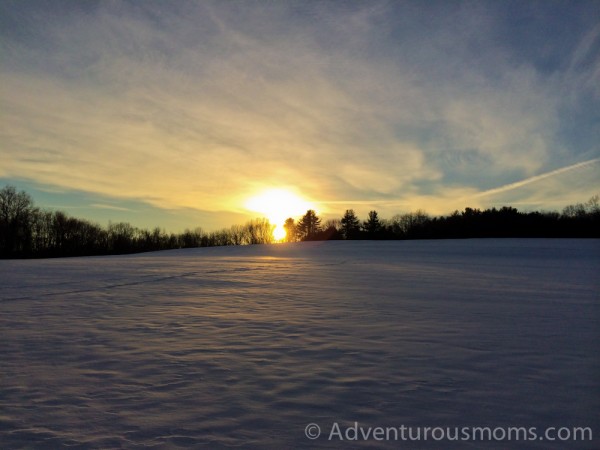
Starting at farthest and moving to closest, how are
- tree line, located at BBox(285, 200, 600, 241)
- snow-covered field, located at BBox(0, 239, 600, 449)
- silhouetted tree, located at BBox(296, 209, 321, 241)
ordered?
1. silhouetted tree, located at BBox(296, 209, 321, 241)
2. tree line, located at BBox(285, 200, 600, 241)
3. snow-covered field, located at BBox(0, 239, 600, 449)

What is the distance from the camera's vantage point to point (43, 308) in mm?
8641

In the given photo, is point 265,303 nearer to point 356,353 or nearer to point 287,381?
point 356,353

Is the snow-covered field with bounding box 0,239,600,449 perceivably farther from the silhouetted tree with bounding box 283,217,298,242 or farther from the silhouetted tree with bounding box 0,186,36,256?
the silhouetted tree with bounding box 283,217,298,242

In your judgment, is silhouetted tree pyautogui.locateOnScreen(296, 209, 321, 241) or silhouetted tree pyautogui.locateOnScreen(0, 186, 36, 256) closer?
silhouetted tree pyautogui.locateOnScreen(0, 186, 36, 256)

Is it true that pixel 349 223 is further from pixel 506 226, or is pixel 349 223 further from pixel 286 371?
pixel 286 371

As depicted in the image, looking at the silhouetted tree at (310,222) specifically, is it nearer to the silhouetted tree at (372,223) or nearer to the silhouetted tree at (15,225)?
the silhouetted tree at (372,223)

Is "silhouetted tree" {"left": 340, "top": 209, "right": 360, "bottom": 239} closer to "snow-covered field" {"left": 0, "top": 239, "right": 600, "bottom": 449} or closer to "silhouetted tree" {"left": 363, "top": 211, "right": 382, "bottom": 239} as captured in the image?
"silhouetted tree" {"left": 363, "top": 211, "right": 382, "bottom": 239}

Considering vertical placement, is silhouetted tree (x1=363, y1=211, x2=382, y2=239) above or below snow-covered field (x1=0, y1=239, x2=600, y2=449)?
above

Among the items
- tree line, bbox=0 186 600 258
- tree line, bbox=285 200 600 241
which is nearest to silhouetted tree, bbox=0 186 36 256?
tree line, bbox=0 186 600 258

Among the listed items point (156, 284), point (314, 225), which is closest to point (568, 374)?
point (156, 284)

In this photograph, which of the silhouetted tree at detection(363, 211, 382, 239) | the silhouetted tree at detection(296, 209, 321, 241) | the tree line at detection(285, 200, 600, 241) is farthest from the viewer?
the silhouetted tree at detection(296, 209, 321, 241)

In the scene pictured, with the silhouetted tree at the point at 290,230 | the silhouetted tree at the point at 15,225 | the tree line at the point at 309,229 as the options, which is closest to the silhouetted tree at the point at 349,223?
the tree line at the point at 309,229

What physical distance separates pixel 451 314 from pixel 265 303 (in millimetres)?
4318

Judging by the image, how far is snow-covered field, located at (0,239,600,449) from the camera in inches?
127
